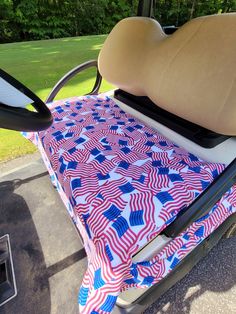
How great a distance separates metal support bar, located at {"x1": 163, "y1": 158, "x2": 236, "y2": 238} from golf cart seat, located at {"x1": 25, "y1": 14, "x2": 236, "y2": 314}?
11mm

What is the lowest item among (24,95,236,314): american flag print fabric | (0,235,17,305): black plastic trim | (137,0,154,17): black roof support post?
(0,235,17,305): black plastic trim

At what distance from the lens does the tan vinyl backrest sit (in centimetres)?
99

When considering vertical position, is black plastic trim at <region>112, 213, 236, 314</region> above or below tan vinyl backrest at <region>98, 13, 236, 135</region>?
below

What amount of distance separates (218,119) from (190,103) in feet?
0.52

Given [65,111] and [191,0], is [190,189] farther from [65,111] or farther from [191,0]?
[191,0]

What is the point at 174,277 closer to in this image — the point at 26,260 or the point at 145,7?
the point at 26,260

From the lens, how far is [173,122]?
1.29m

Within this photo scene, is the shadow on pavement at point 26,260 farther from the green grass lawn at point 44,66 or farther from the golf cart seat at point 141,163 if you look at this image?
the green grass lawn at point 44,66

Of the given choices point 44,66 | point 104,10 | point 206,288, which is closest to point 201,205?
point 206,288

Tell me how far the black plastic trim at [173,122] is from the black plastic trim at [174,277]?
A: 34 centimetres

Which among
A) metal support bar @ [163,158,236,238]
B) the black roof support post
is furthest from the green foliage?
metal support bar @ [163,158,236,238]

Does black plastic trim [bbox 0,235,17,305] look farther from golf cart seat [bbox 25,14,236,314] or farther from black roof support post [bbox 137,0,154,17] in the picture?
black roof support post [bbox 137,0,154,17]

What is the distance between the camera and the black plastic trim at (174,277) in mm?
846

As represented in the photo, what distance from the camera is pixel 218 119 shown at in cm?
100
